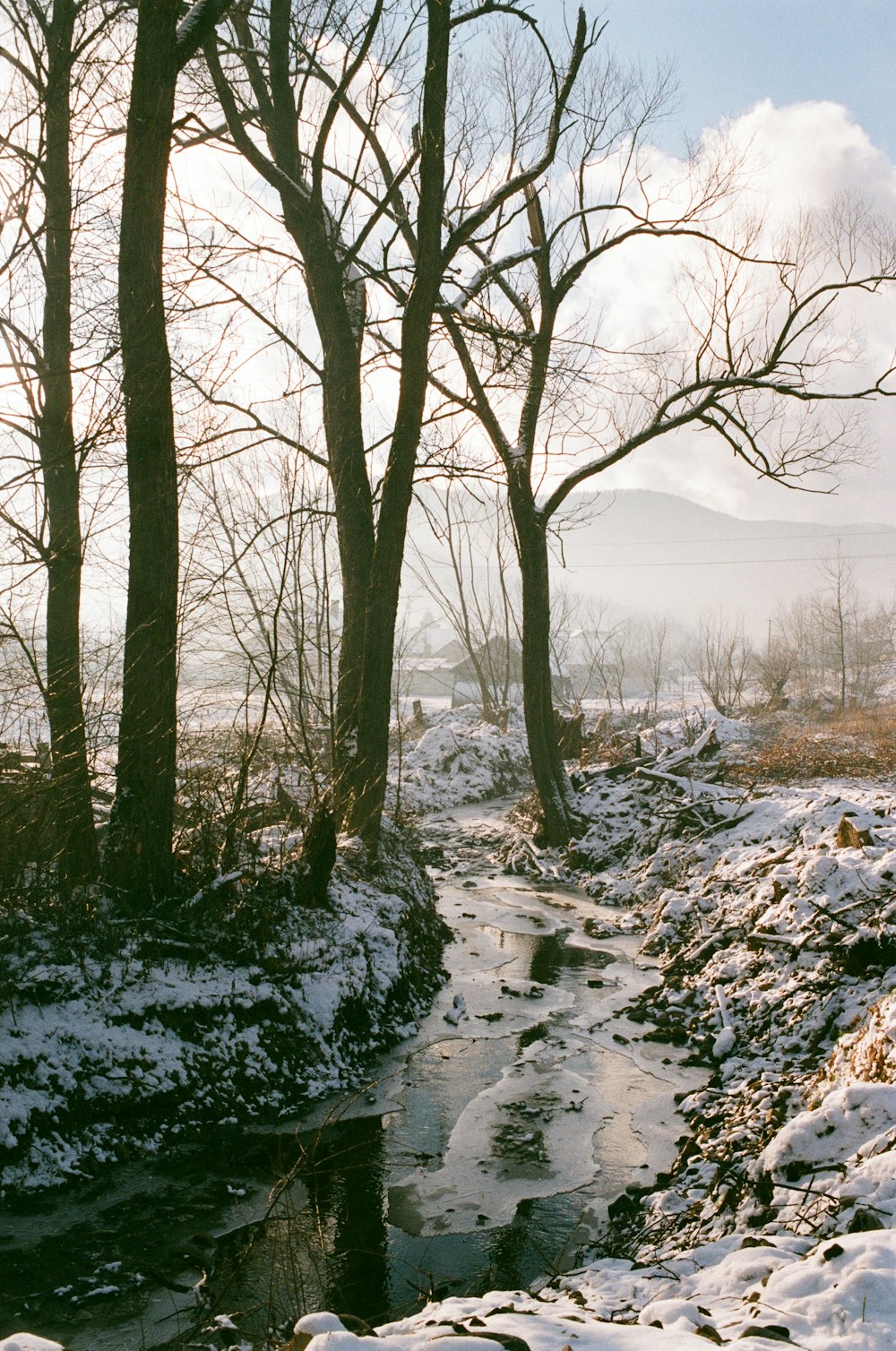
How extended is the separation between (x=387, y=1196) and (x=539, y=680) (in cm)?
958

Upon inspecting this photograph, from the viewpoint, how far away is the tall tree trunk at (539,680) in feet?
44.5

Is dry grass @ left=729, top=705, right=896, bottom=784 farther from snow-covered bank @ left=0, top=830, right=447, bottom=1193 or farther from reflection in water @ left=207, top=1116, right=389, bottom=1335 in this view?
reflection in water @ left=207, top=1116, right=389, bottom=1335

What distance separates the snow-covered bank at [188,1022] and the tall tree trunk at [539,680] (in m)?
6.52

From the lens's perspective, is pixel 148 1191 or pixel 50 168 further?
pixel 50 168

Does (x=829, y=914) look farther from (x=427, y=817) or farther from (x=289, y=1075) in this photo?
(x=427, y=817)

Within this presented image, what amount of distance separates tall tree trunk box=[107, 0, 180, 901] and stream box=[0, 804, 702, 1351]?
2104mm

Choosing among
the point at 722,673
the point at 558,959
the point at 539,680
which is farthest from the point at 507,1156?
the point at 722,673

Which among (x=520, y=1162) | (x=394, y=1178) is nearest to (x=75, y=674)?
(x=394, y=1178)

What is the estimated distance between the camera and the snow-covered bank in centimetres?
501

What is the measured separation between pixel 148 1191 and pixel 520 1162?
2052 millimetres

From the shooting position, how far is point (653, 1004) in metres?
7.68

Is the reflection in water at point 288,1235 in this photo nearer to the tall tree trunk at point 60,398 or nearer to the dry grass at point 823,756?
the tall tree trunk at point 60,398

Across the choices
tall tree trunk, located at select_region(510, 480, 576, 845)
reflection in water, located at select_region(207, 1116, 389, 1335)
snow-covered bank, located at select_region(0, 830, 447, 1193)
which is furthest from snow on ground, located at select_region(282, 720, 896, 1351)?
tall tree trunk, located at select_region(510, 480, 576, 845)

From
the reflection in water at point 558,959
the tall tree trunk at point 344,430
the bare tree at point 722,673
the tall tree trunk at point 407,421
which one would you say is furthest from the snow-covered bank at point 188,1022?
the bare tree at point 722,673
